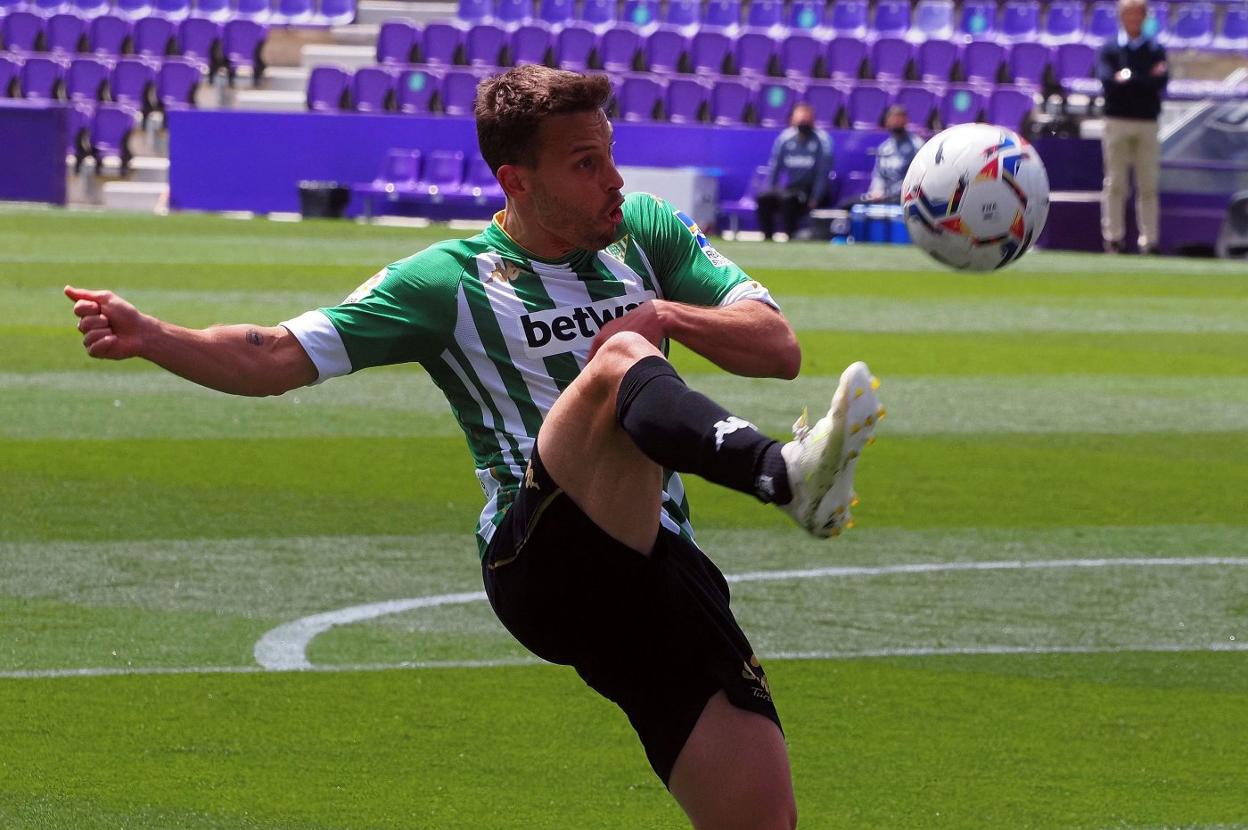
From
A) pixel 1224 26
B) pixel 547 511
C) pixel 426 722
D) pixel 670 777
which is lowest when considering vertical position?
pixel 426 722

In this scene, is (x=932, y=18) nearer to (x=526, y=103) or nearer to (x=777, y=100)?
(x=777, y=100)

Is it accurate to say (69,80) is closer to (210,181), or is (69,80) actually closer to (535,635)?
(210,181)

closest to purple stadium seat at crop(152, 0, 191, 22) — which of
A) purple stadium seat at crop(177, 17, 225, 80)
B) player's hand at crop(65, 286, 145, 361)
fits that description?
purple stadium seat at crop(177, 17, 225, 80)

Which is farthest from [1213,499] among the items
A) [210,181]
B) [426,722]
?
[210,181]

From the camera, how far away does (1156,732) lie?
5.73 m

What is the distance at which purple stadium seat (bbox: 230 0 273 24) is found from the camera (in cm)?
3394

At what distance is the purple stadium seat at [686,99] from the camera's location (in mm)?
28562

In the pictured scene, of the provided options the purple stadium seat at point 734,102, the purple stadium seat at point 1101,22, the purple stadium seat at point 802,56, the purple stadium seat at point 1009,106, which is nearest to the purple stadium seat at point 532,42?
the purple stadium seat at point 734,102

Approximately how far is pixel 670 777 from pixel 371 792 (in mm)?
1410

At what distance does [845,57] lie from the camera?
2970 centimetres

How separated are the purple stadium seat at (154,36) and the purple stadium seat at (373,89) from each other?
4.81 metres

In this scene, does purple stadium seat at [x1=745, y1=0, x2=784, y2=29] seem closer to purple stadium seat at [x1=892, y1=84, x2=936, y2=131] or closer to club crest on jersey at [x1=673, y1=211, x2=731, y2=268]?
purple stadium seat at [x1=892, y1=84, x2=936, y2=131]

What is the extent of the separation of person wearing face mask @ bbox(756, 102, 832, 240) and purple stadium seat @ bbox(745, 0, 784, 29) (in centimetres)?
688

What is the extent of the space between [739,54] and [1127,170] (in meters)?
9.30
